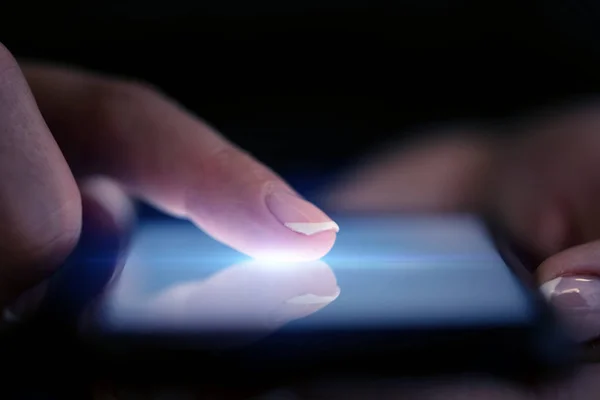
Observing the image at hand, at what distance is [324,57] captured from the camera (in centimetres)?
91

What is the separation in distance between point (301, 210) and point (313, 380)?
0.16 meters

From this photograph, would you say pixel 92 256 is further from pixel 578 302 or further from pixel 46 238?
pixel 578 302

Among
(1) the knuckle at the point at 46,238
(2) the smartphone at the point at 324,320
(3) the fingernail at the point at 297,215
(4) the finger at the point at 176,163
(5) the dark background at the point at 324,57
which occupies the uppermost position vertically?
(5) the dark background at the point at 324,57

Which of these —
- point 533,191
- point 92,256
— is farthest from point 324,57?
point 92,256

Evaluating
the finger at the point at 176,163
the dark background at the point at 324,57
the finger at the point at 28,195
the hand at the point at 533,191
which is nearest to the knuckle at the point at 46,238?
the finger at the point at 28,195

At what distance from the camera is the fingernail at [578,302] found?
0.42 metres

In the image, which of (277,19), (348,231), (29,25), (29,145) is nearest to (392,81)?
(277,19)

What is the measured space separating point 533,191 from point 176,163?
13.2 inches

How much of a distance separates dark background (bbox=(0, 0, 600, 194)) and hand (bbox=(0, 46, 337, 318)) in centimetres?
28

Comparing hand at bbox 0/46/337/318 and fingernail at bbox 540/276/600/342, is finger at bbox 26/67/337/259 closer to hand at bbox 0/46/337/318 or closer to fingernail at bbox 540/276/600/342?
hand at bbox 0/46/337/318

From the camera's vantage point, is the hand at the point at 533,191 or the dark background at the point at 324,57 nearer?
the hand at the point at 533,191

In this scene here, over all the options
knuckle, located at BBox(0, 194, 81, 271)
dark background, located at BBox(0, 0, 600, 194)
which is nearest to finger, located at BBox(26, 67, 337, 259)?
knuckle, located at BBox(0, 194, 81, 271)

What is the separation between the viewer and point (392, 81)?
0.92 m

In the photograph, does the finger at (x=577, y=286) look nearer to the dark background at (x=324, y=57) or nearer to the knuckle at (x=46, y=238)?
the knuckle at (x=46, y=238)
